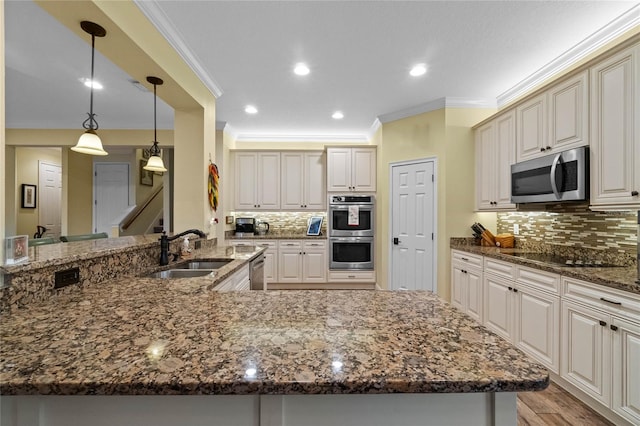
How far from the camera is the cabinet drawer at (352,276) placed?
472 cm

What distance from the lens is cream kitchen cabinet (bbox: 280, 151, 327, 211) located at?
510 centimetres

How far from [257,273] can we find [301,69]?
2.11 m

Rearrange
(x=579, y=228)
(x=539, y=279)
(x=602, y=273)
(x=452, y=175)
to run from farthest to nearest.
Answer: (x=452, y=175) < (x=579, y=228) < (x=539, y=279) < (x=602, y=273)

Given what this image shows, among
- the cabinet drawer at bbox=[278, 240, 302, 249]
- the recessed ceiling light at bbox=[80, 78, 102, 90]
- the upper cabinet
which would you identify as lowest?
the cabinet drawer at bbox=[278, 240, 302, 249]

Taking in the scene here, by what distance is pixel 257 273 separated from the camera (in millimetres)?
2891

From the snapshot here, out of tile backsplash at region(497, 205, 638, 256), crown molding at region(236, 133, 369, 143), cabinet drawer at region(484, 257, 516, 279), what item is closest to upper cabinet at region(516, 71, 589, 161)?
tile backsplash at region(497, 205, 638, 256)

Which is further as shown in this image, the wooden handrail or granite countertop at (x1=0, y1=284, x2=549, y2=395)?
the wooden handrail

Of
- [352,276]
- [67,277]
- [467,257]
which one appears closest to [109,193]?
[352,276]

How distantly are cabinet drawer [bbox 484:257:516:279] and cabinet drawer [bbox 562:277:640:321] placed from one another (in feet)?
1.69

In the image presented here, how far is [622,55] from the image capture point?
1927mm

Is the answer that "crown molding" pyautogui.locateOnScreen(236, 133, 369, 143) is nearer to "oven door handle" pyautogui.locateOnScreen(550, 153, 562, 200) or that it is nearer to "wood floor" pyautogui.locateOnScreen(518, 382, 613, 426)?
"oven door handle" pyautogui.locateOnScreen(550, 153, 562, 200)

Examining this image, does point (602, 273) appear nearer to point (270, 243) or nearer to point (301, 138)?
point (270, 243)

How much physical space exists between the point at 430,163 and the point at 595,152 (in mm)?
1821

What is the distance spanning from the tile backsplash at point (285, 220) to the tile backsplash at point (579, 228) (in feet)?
10.5
